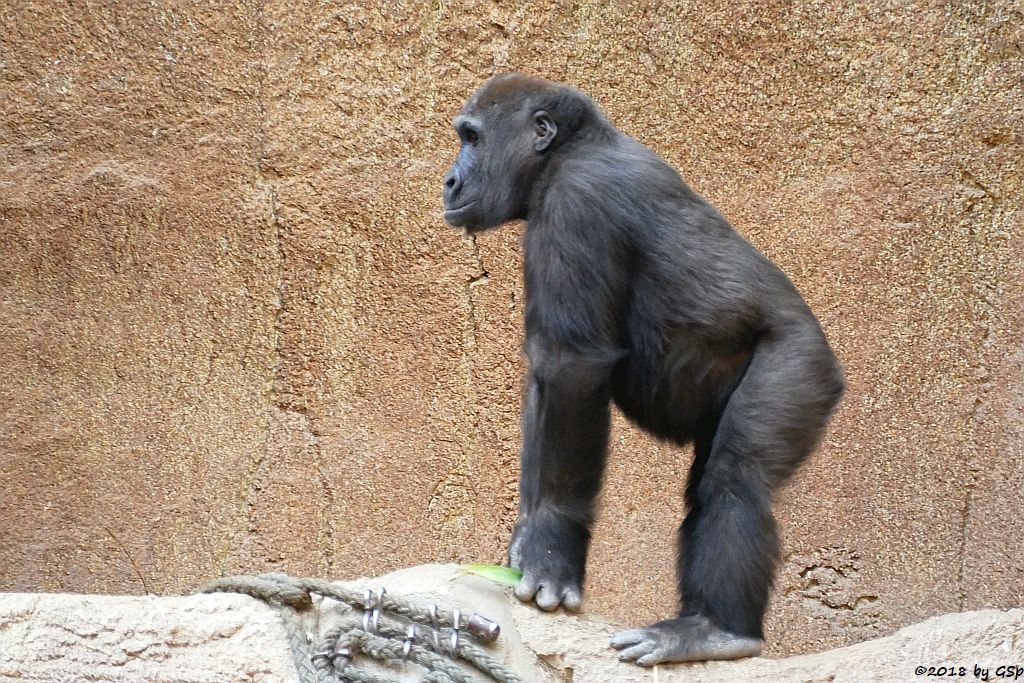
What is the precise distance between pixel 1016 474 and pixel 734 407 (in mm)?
2020

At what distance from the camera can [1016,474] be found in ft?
16.5

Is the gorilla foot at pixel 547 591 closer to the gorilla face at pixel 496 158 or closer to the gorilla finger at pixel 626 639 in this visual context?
the gorilla finger at pixel 626 639

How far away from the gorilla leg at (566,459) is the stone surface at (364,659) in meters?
0.21

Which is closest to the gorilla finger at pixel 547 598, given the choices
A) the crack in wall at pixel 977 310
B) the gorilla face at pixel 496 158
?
the gorilla face at pixel 496 158

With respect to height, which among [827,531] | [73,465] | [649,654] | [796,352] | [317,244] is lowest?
[73,465]

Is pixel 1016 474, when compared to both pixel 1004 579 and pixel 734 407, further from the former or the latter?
pixel 734 407

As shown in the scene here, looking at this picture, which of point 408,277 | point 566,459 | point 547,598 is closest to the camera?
point 547,598

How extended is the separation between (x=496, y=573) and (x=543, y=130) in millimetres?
1424

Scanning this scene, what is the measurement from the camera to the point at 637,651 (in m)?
3.25

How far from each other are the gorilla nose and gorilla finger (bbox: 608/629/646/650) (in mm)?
1581

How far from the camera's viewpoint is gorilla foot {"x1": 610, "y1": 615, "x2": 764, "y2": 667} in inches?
128

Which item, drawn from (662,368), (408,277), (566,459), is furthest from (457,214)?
(408,277)

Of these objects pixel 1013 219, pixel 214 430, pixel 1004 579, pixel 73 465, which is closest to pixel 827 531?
pixel 1004 579

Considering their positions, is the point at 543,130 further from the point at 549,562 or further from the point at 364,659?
the point at 364,659
